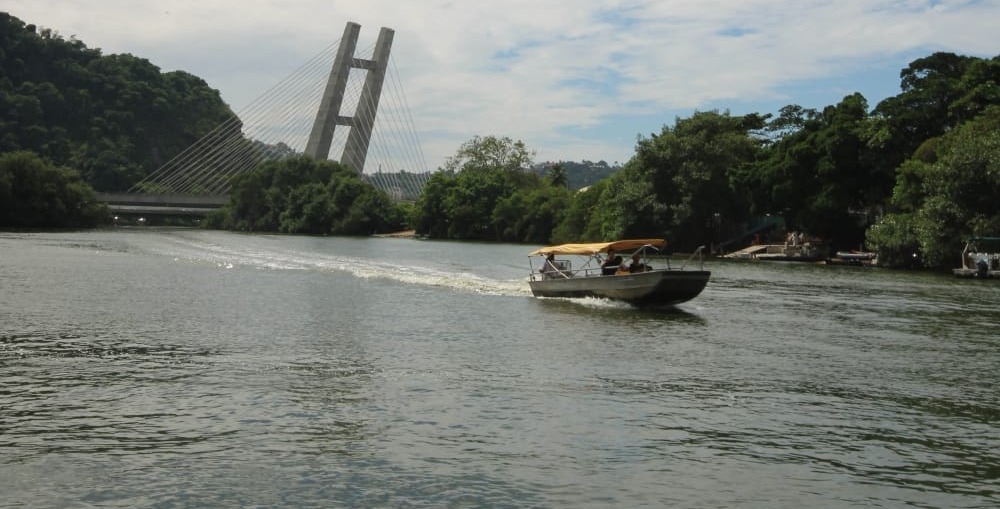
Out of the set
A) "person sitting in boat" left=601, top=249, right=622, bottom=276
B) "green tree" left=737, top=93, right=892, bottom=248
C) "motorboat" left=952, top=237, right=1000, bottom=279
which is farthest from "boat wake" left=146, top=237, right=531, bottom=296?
"green tree" left=737, top=93, right=892, bottom=248

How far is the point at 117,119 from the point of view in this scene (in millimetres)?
169750

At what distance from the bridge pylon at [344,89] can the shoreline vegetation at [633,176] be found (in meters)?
12.5

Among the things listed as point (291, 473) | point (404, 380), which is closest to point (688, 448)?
point (291, 473)

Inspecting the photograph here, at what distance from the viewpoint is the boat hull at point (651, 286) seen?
3184cm

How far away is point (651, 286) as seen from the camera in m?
32.0

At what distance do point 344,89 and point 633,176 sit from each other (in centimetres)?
3562

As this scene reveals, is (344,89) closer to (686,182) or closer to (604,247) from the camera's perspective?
(686,182)

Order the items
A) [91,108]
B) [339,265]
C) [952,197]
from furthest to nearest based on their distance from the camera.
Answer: [91,108] < [339,265] < [952,197]

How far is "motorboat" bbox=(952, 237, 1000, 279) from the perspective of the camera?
169 feet

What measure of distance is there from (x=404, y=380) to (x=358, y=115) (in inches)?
3628

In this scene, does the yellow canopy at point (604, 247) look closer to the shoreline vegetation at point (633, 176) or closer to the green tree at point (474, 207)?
the shoreline vegetation at point (633, 176)

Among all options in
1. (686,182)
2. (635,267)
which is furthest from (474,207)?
(635,267)

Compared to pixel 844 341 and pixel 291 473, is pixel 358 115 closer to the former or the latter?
pixel 844 341

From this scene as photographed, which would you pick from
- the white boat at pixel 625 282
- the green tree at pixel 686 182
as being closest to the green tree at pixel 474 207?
the green tree at pixel 686 182
